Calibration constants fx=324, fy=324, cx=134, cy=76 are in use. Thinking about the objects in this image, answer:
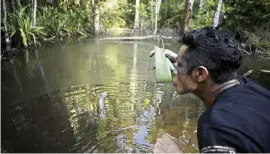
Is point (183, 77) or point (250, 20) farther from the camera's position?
point (250, 20)

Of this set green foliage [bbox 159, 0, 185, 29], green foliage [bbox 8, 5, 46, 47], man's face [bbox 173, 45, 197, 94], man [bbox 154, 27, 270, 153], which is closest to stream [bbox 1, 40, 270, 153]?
green foliage [bbox 8, 5, 46, 47]

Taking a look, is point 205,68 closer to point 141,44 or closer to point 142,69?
point 142,69

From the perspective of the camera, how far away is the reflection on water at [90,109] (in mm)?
4145

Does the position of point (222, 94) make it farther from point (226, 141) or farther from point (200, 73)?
point (226, 141)

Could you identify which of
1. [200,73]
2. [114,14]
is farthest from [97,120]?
[114,14]

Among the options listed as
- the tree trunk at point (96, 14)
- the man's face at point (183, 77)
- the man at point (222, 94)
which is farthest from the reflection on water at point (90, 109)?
the tree trunk at point (96, 14)

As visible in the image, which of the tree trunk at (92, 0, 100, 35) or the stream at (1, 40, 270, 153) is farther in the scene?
the tree trunk at (92, 0, 100, 35)

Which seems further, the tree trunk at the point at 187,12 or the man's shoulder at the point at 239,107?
the tree trunk at the point at 187,12

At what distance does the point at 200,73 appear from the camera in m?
1.59

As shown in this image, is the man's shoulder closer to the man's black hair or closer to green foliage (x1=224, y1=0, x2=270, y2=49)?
the man's black hair

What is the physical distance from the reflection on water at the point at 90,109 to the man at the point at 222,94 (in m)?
2.51

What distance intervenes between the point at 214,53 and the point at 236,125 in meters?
0.42

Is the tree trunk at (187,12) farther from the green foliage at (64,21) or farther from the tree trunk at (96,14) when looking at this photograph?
the green foliage at (64,21)

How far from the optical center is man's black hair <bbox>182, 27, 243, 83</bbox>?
154cm
